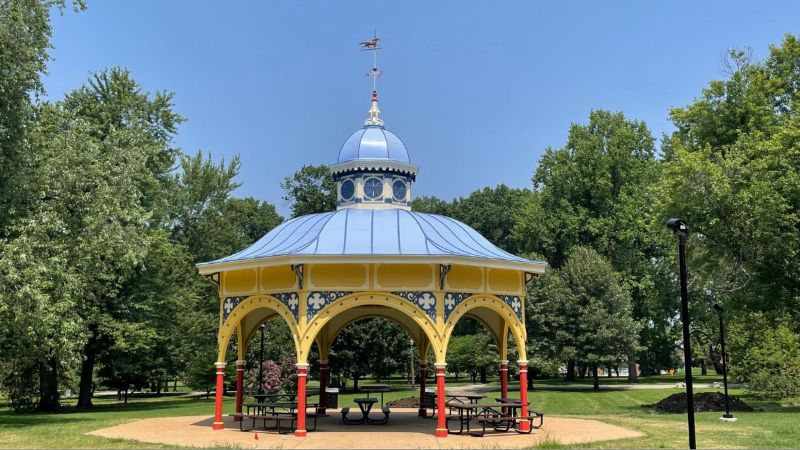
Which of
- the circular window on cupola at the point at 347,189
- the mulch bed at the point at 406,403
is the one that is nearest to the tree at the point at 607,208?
the mulch bed at the point at 406,403

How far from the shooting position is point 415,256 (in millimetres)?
15453

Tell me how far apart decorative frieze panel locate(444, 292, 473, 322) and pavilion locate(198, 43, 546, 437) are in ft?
0.08

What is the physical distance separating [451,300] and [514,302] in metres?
2.28

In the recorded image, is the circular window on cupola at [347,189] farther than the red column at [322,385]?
No

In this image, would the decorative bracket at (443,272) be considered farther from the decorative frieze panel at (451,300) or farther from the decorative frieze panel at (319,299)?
the decorative frieze panel at (319,299)

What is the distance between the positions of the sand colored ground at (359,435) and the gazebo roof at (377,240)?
401 centimetres

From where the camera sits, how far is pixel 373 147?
19469 millimetres

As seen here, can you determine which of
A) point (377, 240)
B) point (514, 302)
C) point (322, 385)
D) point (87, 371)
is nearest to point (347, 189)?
point (377, 240)

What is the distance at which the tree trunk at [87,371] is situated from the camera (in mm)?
30203

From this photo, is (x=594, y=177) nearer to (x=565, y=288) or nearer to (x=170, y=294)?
(x=565, y=288)

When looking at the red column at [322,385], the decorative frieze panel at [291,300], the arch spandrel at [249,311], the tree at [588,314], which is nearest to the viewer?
the decorative frieze panel at [291,300]

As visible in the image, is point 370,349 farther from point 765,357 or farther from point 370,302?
point 370,302

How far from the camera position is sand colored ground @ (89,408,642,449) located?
47.4 ft

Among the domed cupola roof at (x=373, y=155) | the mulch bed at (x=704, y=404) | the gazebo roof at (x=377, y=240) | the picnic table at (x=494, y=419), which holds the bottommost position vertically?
the mulch bed at (x=704, y=404)
